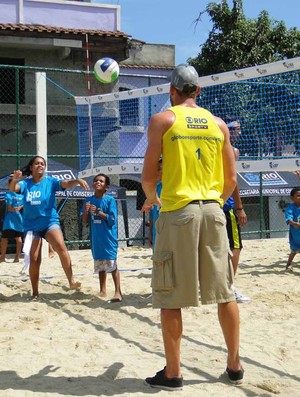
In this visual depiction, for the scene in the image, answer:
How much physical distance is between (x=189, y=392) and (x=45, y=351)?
1.40m

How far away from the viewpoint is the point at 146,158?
380 cm

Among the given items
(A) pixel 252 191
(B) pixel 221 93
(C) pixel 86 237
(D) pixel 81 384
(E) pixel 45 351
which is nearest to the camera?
(D) pixel 81 384

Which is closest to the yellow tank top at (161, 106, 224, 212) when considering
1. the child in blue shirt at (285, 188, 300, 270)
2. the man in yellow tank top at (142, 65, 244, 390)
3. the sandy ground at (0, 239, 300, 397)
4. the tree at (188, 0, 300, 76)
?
the man in yellow tank top at (142, 65, 244, 390)

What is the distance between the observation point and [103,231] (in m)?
6.84

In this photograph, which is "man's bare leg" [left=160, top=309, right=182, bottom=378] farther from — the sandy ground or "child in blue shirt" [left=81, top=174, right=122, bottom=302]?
"child in blue shirt" [left=81, top=174, right=122, bottom=302]

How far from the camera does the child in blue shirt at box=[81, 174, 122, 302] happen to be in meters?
6.80

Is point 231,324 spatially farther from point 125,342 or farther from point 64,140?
point 64,140

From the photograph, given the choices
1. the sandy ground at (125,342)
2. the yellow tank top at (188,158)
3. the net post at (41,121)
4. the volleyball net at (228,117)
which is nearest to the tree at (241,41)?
the volleyball net at (228,117)

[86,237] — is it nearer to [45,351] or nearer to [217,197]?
[45,351]

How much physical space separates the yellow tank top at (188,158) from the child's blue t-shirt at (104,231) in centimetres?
306

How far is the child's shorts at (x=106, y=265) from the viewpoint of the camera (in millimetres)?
6811

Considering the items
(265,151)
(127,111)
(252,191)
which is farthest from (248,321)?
(252,191)

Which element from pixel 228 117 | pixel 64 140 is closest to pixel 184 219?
pixel 228 117

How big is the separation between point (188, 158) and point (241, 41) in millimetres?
19778
